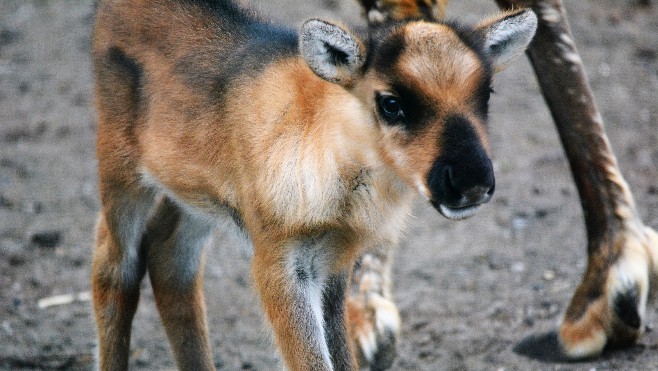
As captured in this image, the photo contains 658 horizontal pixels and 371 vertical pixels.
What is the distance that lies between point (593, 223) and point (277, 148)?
2400mm

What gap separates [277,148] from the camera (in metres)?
5.25

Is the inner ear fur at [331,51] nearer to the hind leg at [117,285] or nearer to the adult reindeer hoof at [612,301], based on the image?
the hind leg at [117,285]

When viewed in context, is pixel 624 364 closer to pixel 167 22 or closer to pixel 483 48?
pixel 483 48

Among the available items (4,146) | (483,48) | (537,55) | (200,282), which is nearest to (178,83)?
(200,282)

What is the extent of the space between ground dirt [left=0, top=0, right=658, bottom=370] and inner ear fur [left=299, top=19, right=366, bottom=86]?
1317mm

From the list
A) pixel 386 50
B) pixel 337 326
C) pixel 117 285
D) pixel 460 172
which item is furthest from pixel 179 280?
pixel 460 172

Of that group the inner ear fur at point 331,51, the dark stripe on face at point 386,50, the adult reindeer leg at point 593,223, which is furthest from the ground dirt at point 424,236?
the dark stripe on face at point 386,50

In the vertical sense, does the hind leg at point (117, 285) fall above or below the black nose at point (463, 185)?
below

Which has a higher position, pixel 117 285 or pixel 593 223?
pixel 593 223

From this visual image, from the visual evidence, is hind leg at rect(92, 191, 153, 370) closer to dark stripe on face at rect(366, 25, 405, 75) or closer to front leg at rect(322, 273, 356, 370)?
front leg at rect(322, 273, 356, 370)

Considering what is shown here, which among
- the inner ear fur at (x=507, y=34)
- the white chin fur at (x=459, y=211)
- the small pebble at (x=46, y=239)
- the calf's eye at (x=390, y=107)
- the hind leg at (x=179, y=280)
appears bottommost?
the small pebble at (x=46, y=239)

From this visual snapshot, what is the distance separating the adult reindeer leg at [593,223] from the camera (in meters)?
6.41

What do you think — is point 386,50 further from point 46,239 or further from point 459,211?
point 46,239

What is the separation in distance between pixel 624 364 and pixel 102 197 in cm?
322
